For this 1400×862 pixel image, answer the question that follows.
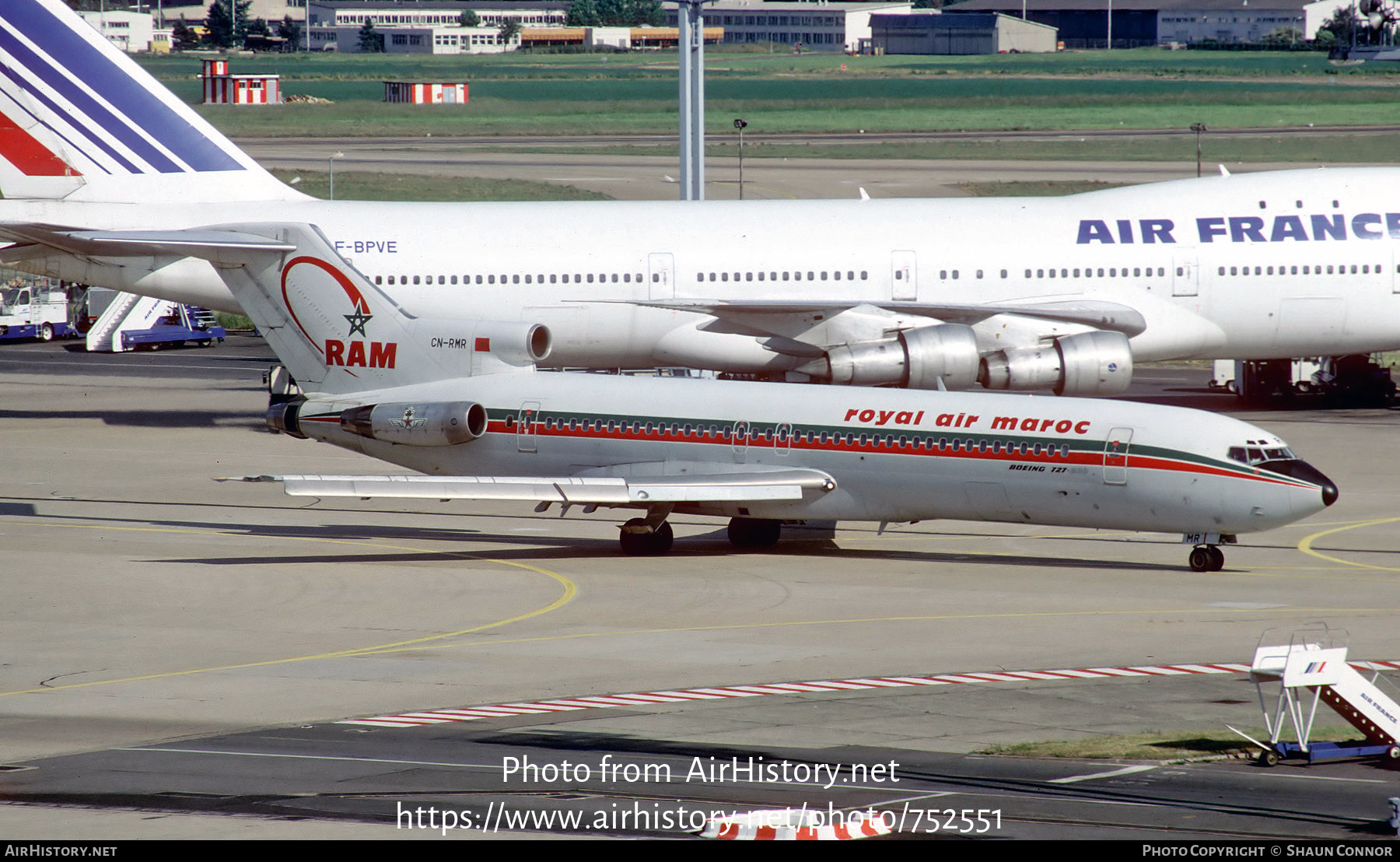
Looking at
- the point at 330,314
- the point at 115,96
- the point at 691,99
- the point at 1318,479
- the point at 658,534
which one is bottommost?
the point at 658,534

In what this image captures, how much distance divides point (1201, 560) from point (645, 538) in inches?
425

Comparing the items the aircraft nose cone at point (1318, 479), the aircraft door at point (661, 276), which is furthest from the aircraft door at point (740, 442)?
the aircraft door at point (661, 276)

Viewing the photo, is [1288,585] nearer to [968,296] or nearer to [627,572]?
[627,572]

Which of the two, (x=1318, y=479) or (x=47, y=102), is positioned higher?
(x=47, y=102)

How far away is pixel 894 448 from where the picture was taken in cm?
3578

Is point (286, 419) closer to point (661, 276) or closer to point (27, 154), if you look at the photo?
point (661, 276)

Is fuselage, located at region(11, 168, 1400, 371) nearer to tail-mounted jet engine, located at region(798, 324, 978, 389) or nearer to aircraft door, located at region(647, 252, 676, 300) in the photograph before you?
aircraft door, located at region(647, 252, 676, 300)

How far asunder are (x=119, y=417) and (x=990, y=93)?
149 meters

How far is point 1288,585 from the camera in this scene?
1328 inches

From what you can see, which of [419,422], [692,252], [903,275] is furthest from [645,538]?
[903,275]

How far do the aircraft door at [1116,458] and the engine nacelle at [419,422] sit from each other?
12.5m

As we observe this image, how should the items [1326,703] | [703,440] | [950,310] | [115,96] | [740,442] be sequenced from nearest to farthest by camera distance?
[1326,703] < [740,442] < [703,440] < [950,310] < [115,96]

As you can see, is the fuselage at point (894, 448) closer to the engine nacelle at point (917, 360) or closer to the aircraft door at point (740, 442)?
the aircraft door at point (740, 442)

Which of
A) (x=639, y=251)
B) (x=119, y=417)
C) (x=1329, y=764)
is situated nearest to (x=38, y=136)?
(x=119, y=417)
